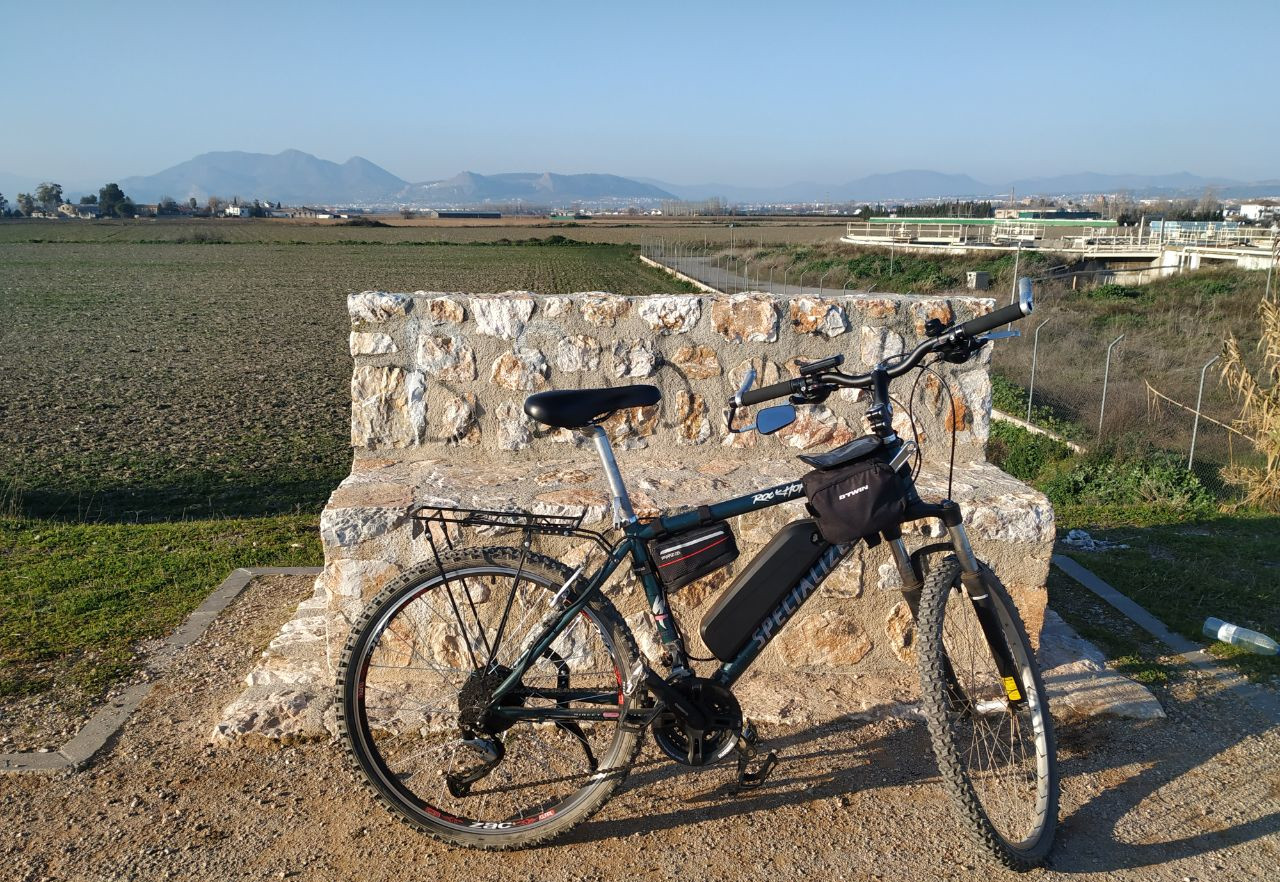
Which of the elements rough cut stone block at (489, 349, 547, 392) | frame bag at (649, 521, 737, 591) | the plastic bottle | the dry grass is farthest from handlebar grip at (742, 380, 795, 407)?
the dry grass

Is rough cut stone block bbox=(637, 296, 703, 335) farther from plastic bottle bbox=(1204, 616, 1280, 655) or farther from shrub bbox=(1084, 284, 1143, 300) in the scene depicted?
shrub bbox=(1084, 284, 1143, 300)

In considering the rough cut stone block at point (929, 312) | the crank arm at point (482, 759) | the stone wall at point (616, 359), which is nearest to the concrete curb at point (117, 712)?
the stone wall at point (616, 359)

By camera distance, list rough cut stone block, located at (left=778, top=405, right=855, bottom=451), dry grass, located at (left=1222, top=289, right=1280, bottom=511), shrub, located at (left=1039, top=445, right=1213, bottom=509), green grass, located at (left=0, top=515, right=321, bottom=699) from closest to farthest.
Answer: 1. green grass, located at (left=0, top=515, right=321, bottom=699)
2. rough cut stone block, located at (left=778, top=405, right=855, bottom=451)
3. dry grass, located at (left=1222, top=289, right=1280, bottom=511)
4. shrub, located at (left=1039, top=445, right=1213, bottom=509)

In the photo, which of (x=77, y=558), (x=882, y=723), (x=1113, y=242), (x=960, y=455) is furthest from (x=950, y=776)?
(x=1113, y=242)

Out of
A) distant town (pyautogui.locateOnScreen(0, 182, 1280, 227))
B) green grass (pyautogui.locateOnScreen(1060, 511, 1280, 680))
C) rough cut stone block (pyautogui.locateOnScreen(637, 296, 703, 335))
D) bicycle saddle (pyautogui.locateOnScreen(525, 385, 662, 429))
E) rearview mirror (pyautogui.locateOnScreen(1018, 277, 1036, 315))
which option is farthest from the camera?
distant town (pyautogui.locateOnScreen(0, 182, 1280, 227))

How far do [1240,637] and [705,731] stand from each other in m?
3.02

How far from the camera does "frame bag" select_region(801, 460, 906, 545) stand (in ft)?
9.00

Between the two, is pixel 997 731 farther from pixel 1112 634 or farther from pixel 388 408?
pixel 388 408

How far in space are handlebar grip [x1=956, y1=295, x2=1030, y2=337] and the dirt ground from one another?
159cm

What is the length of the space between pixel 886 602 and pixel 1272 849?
4.86ft

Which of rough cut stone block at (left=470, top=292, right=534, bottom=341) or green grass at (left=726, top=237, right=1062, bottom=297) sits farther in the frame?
green grass at (left=726, top=237, right=1062, bottom=297)

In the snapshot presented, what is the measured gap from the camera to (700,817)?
3164 mm

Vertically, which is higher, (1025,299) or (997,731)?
(1025,299)

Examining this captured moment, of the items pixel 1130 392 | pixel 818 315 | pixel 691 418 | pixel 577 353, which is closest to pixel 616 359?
pixel 577 353
